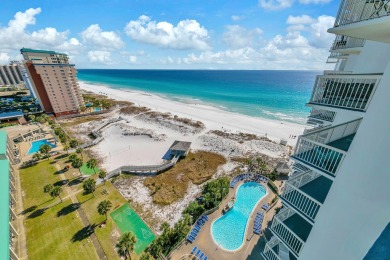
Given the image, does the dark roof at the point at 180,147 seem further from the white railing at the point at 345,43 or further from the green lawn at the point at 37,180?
the white railing at the point at 345,43

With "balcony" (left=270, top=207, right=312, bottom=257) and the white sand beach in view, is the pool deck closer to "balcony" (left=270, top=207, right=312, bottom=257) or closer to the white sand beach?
the white sand beach

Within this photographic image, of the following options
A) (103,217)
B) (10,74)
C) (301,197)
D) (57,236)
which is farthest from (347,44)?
(10,74)

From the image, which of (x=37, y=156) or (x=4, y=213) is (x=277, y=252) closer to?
(x=4, y=213)

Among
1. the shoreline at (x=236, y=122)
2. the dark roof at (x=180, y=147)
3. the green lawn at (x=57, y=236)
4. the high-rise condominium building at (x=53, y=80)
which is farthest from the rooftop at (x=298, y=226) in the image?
the high-rise condominium building at (x=53, y=80)

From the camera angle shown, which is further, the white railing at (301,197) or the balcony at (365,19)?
the white railing at (301,197)

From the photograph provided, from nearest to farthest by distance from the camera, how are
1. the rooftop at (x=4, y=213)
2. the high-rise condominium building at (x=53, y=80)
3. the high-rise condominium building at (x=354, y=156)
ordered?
the high-rise condominium building at (x=354, y=156) < the rooftop at (x=4, y=213) < the high-rise condominium building at (x=53, y=80)

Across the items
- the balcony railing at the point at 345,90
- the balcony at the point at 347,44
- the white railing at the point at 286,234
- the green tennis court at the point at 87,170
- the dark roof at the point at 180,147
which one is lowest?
the green tennis court at the point at 87,170

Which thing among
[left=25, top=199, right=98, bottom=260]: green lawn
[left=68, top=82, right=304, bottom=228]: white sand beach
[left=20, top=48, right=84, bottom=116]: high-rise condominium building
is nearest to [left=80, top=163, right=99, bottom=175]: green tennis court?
[left=68, top=82, right=304, bottom=228]: white sand beach

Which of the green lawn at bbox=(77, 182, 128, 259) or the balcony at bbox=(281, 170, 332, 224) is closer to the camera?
the balcony at bbox=(281, 170, 332, 224)
